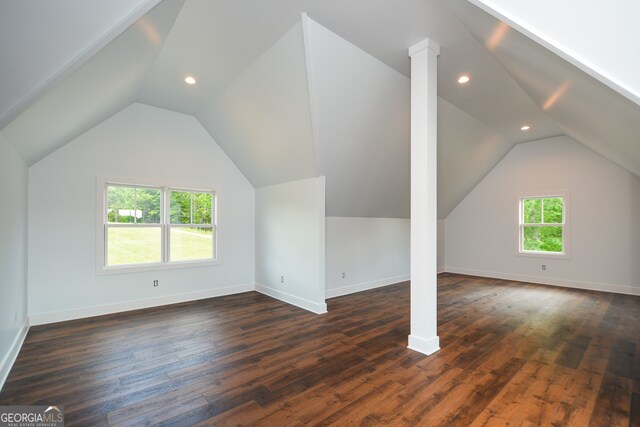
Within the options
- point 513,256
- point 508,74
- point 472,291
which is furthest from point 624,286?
point 508,74

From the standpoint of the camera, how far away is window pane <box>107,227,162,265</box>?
173 inches

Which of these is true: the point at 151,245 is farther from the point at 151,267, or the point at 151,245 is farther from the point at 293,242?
the point at 293,242

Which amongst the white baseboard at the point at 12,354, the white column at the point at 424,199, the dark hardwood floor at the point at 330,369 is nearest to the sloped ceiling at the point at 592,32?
the white column at the point at 424,199

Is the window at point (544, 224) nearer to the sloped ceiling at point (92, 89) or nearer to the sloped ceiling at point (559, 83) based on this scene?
the sloped ceiling at point (559, 83)

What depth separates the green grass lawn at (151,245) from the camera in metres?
4.43

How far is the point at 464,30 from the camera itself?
2846mm

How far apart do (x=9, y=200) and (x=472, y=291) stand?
6.73 metres

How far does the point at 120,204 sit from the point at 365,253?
14.1 ft

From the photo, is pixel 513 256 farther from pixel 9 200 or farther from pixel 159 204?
pixel 9 200

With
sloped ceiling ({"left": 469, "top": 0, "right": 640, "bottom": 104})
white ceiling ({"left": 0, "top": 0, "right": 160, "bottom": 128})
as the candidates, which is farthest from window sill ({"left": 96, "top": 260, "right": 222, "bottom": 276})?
A: sloped ceiling ({"left": 469, "top": 0, "right": 640, "bottom": 104})

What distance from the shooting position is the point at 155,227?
480 centimetres

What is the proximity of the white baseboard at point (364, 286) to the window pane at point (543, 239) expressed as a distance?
9.30 ft

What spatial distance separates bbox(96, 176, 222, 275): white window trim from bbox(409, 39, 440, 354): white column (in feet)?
11.9

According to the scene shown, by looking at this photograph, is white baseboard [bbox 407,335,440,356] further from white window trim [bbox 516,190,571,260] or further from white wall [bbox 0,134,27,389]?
white window trim [bbox 516,190,571,260]
